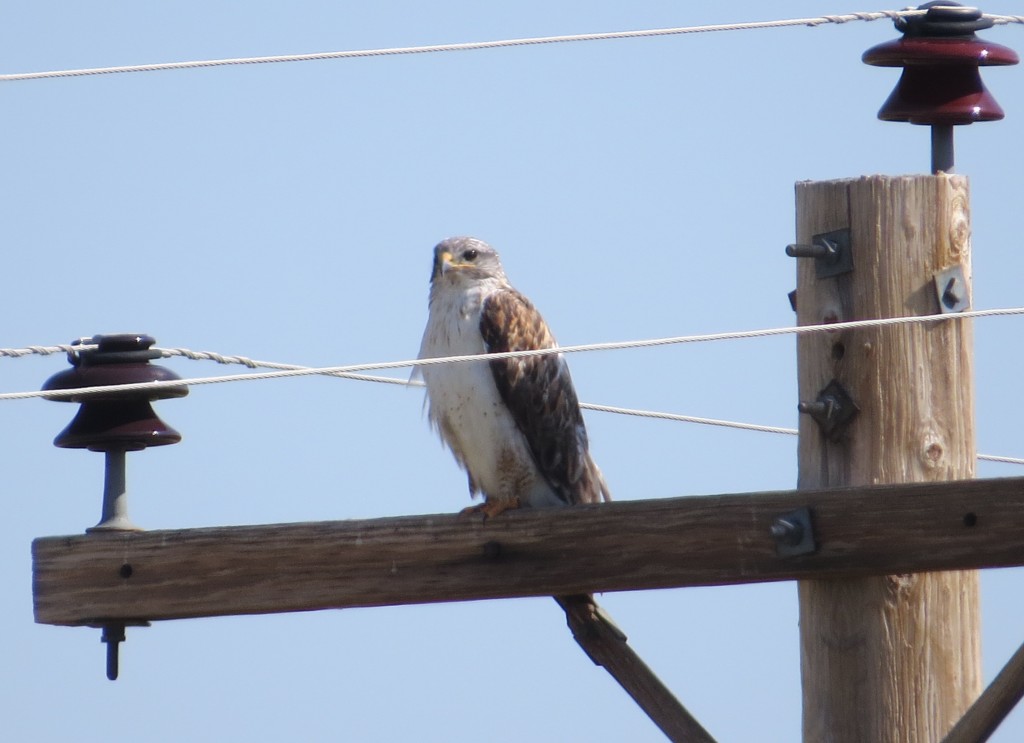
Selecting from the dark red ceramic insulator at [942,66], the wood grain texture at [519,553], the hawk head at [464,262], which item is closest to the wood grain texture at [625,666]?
the wood grain texture at [519,553]

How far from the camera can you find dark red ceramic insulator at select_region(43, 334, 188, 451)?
502 centimetres

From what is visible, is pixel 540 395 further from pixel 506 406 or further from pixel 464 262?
pixel 464 262

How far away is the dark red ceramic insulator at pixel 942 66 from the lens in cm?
457

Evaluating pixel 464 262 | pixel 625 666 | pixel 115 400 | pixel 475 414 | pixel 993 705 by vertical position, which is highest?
pixel 464 262

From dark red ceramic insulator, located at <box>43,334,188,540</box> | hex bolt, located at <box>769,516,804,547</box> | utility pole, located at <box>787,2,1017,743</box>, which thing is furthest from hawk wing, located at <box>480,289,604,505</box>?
hex bolt, located at <box>769,516,804,547</box>

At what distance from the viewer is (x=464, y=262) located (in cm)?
611

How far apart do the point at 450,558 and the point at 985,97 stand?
1923mm

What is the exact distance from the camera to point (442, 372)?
5.73m

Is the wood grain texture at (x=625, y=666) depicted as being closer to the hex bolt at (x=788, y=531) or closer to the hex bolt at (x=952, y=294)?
the hex bolt at (x=788, y=531)

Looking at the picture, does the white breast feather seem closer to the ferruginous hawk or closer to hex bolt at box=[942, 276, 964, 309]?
the ferruginous hawk

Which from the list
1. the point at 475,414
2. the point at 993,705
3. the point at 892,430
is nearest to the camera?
the point at 993,705

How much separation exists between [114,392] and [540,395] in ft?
4.90

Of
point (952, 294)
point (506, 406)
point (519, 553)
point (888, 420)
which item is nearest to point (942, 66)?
point (952, 294)

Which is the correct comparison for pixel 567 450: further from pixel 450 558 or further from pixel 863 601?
pixel 863 601
